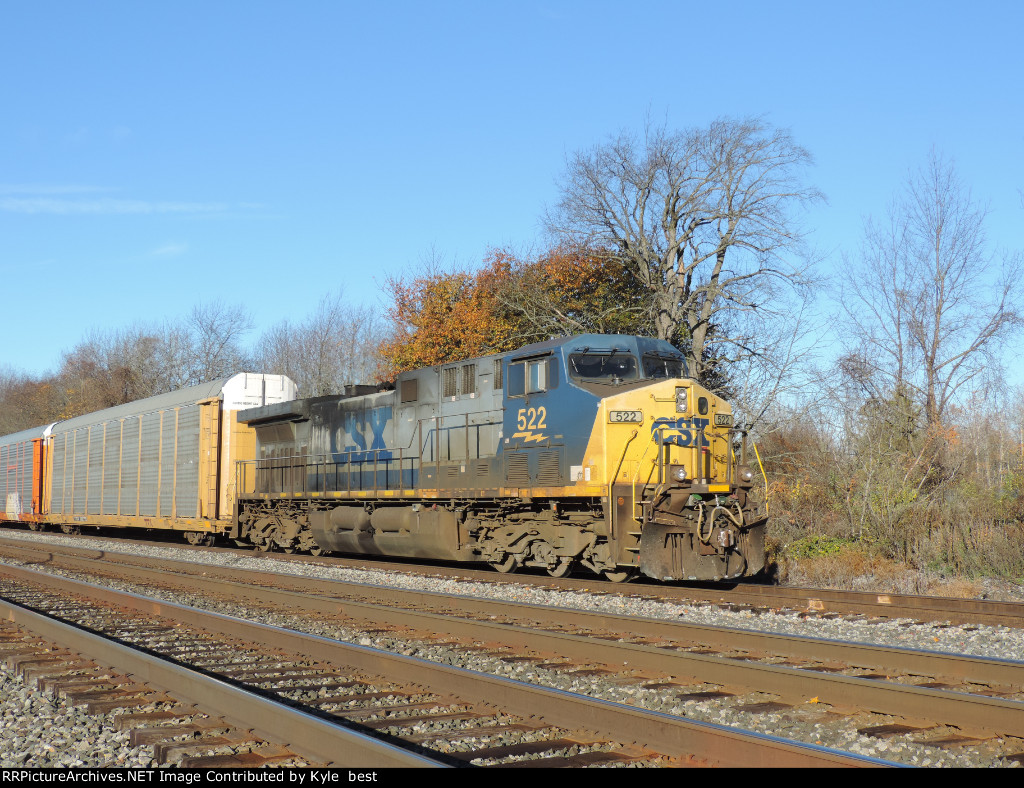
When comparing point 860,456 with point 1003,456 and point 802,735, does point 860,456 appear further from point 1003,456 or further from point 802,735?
point 802,735

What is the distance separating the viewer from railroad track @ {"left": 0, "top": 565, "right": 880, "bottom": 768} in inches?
167

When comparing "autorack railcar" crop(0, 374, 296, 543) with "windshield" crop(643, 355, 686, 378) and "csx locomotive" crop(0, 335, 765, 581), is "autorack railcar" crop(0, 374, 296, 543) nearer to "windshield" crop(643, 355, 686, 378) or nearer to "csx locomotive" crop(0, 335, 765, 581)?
"csx locomotive" crop(0, 335, 765, 581)

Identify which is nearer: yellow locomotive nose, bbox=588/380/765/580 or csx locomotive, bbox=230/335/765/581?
yellow locomotive nose, bbox=588/380/765/580

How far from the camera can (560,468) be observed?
39.2 ft

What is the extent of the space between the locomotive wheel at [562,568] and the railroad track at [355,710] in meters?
5.53

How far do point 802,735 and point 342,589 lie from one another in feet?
25.1

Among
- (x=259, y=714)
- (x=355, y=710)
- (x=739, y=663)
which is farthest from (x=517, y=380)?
(x=259, y=714)

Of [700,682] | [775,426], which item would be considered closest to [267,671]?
[700,682]

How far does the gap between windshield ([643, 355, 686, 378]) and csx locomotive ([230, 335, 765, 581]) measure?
2 centimetres

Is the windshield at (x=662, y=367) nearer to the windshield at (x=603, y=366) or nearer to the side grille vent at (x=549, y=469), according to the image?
the windshield at (x=603, y=366)

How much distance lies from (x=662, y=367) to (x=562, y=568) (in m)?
3.17

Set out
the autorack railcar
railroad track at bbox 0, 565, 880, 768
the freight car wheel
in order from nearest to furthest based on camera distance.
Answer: railroad track at bbox 0, 565, 880, 768
the autorack railcar
the freight car wheel

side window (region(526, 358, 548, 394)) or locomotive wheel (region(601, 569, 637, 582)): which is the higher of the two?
side window (region(526, 358, 548, 394))

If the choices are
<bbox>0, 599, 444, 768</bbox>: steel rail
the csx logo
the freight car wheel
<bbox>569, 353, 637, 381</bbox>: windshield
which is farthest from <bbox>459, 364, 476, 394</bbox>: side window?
the freight car wheel
